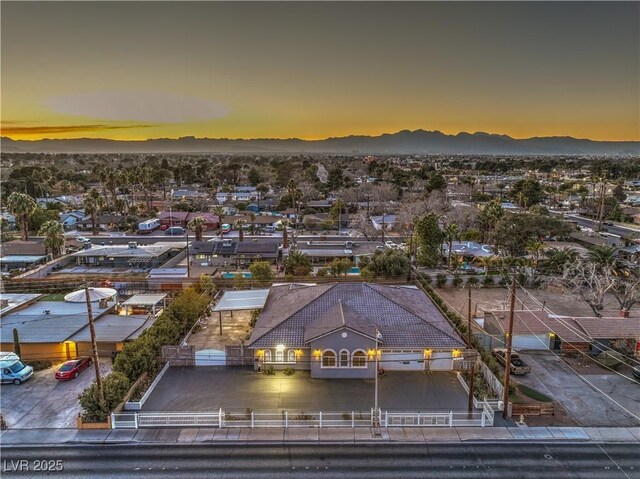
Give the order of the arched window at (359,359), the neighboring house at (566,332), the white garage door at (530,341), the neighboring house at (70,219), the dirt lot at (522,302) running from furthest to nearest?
the neighboring house at (70,219)
the dirt lot at (522,302)
the white garage door at (530,341)
the neighboring house at (566,332)
the arched window at (359,359)

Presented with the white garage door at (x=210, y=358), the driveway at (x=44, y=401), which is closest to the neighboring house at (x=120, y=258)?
the driveway at (x=44, y=401)

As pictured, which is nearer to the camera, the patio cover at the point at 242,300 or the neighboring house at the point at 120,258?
the patio cover at the point at 242,300

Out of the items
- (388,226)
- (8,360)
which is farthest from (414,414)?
(388,226)

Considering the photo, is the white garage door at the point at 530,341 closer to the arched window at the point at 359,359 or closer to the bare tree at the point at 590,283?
the bare tree at the point at 590,283

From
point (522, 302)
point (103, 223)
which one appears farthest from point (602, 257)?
point (103, 223)

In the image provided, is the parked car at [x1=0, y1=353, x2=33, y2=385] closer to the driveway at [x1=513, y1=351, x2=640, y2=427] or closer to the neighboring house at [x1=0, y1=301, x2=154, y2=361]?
the neighboring house at [x1=0, y1=301, x2=154, y2=361]

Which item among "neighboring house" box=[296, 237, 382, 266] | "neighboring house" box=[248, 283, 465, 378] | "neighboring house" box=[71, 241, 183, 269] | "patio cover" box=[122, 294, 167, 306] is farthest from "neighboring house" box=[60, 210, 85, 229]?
"neighboring house" box=[248, 283, 465, 378]

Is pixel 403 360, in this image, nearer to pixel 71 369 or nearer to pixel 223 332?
pixel 223 332
